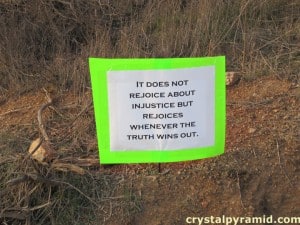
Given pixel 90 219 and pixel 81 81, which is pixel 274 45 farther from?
pixel 90 219

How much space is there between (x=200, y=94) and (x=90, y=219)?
73 cm

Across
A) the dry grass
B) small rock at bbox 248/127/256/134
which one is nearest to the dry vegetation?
the dry grass

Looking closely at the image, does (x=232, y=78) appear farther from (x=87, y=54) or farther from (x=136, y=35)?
(x=87, y=54)

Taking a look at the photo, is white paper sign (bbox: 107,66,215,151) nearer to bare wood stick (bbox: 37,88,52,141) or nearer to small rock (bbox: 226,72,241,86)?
bare wood stick (bbox: 37,88,52,141)

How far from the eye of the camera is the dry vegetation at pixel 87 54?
250 cm

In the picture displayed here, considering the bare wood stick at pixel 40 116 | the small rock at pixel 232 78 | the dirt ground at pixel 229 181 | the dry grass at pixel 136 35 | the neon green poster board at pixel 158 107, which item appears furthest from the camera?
the dry grass at pixel 136 35

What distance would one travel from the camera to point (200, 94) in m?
2.13

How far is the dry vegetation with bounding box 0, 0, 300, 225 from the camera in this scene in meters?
2.50

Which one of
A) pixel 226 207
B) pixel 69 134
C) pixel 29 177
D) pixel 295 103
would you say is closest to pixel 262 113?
pixel 295 103

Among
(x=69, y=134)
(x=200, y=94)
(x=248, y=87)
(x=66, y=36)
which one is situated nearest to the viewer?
(x=200, y=94)

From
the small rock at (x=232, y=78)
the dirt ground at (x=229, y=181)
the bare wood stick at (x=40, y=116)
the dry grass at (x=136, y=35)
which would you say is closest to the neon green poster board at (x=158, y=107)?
the dirt ground at (x=229, y=181)

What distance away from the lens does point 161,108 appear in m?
2.12

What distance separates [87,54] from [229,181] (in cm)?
169

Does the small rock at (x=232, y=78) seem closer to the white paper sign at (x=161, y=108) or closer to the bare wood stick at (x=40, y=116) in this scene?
the bare wood stick at (x=40, y=116)
